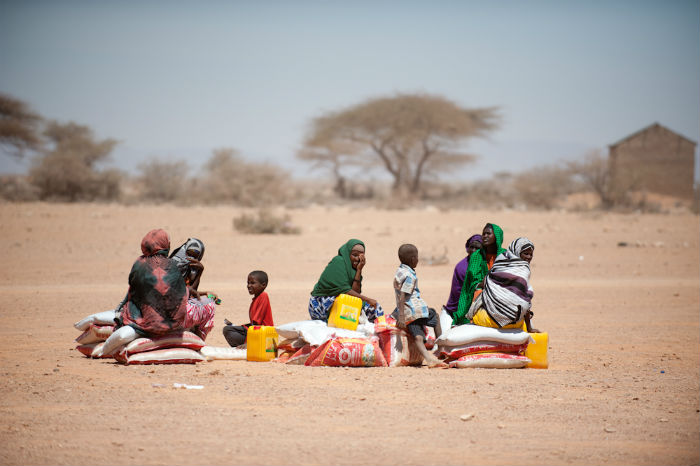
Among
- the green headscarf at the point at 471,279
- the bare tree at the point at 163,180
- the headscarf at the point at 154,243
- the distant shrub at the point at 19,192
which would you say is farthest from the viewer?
the bare tree at the point at 163,180

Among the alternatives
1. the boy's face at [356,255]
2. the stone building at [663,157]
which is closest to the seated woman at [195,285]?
the boy's face at [356,255]

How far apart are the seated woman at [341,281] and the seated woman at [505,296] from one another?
3.34 ft

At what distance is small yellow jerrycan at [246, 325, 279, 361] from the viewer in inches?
280

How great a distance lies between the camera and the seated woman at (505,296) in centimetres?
684

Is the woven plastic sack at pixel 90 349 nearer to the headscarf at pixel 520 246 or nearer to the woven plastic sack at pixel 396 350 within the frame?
the woven plastic sack at pixel 396 350

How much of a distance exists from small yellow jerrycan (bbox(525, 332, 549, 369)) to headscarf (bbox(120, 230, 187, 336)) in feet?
10.7

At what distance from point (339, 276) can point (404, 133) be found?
1493 inches

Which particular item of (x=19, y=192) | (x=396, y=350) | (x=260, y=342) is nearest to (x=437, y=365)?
(x=396, y=350)

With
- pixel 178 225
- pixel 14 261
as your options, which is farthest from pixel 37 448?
pixel 178 225

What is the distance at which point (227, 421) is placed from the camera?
17.4ft

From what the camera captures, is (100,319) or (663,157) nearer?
(100,319)

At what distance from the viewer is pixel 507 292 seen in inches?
270

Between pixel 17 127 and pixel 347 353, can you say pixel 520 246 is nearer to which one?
pixel 347 353

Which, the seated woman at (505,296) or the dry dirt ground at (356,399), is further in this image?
the seated woman at (505,296)
